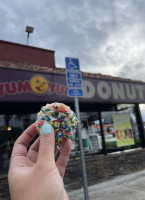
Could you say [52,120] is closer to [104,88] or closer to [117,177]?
[104,88]

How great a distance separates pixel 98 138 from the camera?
25.3ft

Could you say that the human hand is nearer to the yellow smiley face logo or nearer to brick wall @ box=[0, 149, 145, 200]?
the yellow smiley face logo

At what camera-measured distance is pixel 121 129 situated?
8211 millimetres

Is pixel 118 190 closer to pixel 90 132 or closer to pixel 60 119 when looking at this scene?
pixel 90 132

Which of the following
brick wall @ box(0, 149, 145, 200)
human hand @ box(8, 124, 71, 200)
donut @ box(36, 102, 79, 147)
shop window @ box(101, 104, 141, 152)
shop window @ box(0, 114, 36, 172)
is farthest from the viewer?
shop window @ box(101, 104, 141, 152)

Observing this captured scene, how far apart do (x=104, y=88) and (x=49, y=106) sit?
5.69m

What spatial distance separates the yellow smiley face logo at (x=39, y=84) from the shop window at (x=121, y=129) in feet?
11.5

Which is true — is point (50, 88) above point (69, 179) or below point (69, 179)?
above

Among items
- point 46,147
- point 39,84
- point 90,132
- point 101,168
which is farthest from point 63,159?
point 90,132

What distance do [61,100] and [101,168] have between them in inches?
133

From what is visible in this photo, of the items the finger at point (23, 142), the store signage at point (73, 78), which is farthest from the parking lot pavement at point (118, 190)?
the finger at point (23, 142)

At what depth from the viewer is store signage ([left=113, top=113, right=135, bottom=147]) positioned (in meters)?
8.02

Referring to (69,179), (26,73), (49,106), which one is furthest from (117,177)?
(49,106)

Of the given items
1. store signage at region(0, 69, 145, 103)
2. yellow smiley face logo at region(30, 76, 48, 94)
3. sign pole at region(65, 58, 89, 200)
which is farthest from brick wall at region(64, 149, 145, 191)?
sign pole at region(65, 58, 89, 200)
